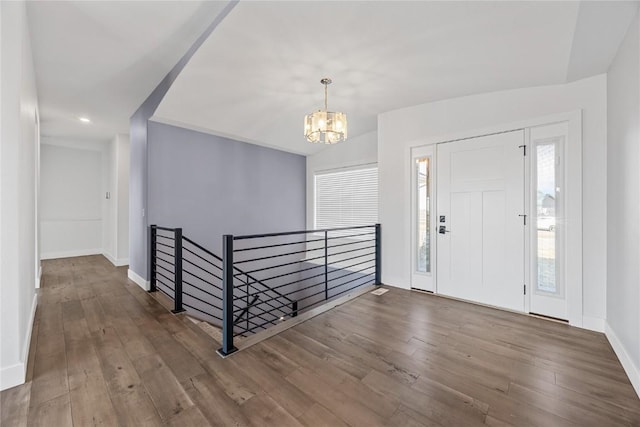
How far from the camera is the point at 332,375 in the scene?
1.82m

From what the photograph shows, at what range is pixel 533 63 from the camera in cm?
243

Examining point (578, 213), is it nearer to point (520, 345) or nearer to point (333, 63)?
point (520, 345)

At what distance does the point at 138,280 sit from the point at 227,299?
2640mm

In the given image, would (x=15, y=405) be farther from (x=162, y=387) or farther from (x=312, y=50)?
(x=312, y=50)

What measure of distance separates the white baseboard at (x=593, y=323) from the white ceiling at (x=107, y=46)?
14.0 feet

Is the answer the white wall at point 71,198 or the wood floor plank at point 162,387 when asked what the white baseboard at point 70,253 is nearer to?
the white wall at point 71,198

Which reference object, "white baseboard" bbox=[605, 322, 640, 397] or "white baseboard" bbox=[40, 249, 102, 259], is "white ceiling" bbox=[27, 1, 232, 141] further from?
"white baseboard" bbox=[605, 322, 640, 397]

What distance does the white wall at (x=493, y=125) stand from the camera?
8.12 ft

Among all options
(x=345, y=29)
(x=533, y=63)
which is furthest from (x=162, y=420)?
(x=533, y=63)

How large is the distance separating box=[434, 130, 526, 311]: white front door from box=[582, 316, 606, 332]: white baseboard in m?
0.49

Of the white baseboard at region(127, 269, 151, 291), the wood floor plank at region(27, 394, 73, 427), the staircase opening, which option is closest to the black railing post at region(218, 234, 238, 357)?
the staircase opening

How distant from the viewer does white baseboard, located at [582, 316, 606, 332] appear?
8.05ft

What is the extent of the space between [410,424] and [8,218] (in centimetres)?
262

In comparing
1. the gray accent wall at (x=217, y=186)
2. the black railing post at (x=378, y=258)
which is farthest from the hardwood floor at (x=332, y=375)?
the gray accent wall at (x=217, y=186)
